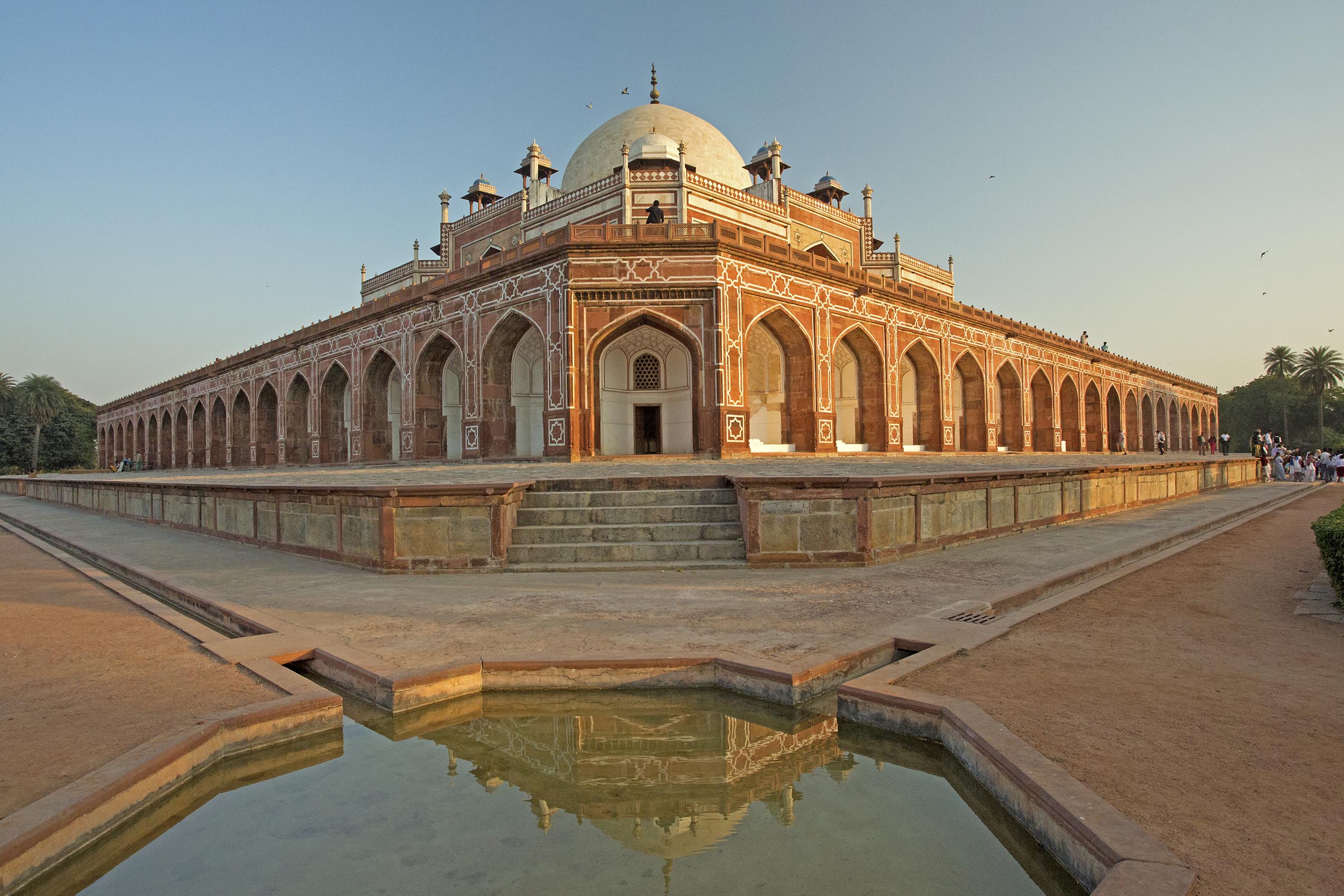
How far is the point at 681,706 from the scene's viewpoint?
10.9 ft

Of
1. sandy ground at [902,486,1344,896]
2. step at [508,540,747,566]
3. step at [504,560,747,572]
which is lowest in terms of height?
sandy ground at [902,486,1344,896]

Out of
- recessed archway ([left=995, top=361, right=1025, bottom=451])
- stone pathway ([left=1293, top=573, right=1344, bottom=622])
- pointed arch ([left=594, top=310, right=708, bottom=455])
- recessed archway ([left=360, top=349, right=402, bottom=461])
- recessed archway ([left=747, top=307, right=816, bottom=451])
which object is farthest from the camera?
recessed archway ([left=995, top=361, right=1025, bottom=451])

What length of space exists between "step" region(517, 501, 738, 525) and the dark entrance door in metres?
11.6

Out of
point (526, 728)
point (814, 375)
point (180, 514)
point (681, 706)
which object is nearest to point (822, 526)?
point (681, 706)

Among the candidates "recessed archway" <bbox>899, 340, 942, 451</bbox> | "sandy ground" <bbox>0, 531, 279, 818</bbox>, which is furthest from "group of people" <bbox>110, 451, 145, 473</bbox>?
"sandy ground" <bbox>0, 531, 279, 818</bbox>

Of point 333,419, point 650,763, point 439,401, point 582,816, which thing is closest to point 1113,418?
point 439,401

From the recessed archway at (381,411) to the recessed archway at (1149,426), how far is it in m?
36.5

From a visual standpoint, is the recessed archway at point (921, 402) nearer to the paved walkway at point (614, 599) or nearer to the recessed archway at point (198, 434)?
the paved walkway at point (614, 599)

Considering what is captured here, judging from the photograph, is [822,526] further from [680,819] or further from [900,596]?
[680,819]

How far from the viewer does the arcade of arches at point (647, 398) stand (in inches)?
669

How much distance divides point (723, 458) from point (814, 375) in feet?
14.1

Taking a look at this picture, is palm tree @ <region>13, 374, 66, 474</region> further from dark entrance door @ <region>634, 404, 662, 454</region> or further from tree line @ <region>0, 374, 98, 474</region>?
dark entrance door @ <region>634, 404, 662, 454</region>

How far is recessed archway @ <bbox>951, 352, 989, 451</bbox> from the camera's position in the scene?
25.0 meters

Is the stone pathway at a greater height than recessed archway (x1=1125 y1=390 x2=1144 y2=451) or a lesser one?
lesser
